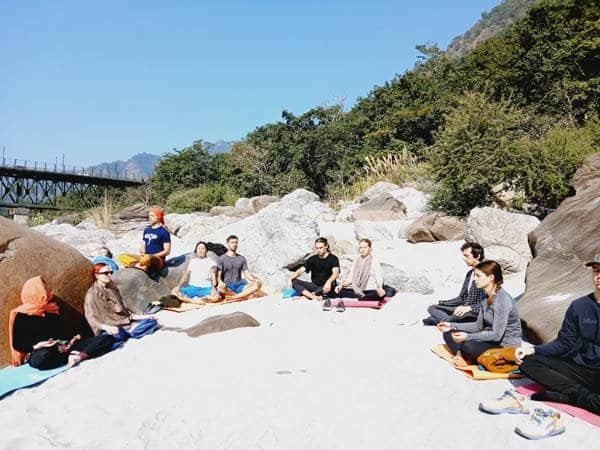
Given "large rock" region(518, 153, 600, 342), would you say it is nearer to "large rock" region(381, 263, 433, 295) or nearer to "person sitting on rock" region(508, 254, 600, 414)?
"person sitting on rock" region(508, 254, 600, 414)

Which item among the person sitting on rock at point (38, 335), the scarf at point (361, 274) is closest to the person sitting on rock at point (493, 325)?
the scarf at point (361, 274)

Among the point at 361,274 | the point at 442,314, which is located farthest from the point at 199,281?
the point at 442,314

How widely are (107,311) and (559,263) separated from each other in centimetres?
511

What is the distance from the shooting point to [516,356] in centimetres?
436

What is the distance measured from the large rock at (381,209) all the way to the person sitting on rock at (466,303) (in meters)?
7.85

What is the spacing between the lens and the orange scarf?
503 centimetres

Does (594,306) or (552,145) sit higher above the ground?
(552,145)

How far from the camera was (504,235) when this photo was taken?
951 cm

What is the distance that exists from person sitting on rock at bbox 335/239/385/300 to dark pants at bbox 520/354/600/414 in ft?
11.4

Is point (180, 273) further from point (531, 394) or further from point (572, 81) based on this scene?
point (572, 81)

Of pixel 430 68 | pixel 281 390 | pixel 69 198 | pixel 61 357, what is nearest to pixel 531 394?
pixel 281 390

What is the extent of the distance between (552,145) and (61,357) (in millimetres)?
10675

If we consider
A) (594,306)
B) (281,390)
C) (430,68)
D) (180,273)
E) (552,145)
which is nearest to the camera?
(594,306)

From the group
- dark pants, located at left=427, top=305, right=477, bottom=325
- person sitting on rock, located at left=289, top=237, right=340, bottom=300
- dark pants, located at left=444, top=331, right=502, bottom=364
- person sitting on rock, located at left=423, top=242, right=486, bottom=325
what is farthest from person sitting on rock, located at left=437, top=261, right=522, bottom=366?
person sitting on rock, located at left=289, top=237, right=340, bottom=300
